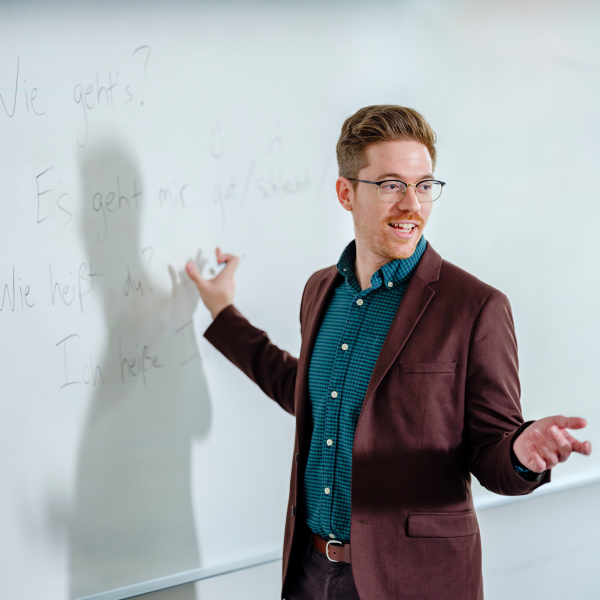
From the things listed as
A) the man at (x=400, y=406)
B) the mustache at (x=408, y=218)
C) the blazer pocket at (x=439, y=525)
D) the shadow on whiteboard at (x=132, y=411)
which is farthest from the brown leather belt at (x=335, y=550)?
the mustache at (x=408, y=218)

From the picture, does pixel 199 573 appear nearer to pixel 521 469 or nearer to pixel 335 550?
pixel 335 550

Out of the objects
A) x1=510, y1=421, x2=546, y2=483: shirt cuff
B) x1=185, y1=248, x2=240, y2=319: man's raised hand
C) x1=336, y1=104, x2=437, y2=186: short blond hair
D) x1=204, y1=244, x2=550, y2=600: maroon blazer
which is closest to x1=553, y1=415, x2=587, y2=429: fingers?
x1=510, y1=421, x2=546, y2=483: shirt cuff

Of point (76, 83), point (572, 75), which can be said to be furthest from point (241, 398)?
point (572, 75)

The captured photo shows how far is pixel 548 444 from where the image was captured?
89 centimetres

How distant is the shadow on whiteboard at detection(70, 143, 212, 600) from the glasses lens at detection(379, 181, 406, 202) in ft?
1.77

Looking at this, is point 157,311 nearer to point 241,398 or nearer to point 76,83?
point 241,398

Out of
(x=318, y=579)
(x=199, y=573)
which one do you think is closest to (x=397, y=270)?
(x=318, y=579)

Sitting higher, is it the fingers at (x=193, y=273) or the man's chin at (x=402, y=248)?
the man's chin at (x=402, y=248)

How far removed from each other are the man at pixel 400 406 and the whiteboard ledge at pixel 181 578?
1.01ft

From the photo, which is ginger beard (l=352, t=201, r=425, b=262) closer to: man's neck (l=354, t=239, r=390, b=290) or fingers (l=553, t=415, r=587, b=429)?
man's neck (l=354, t=239, r=390, b=290)

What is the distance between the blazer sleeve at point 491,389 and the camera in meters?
1.08

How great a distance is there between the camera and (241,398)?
1557mm

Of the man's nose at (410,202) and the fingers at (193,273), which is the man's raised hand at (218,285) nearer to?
the fingers at (193,273)

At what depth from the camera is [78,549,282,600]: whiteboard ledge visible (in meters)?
1.42
